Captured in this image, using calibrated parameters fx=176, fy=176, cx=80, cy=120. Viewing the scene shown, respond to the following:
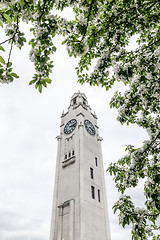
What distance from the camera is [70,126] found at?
39781mm

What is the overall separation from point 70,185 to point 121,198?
25.5 m

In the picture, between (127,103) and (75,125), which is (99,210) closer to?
(75,125)

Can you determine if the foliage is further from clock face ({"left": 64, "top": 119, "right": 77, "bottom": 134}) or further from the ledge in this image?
clock face ({"left": 64, "top": 119, "right": 77, "bottom": 134})

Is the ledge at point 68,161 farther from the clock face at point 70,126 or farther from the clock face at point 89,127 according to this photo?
the clock face at point 89,127

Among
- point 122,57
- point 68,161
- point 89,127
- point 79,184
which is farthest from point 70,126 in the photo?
point 122,57

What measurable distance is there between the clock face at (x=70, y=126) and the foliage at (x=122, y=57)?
30.8m

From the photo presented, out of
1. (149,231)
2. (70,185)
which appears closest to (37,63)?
(149,231)

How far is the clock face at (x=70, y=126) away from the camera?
127ft

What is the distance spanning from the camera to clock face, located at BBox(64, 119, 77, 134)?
127 feet

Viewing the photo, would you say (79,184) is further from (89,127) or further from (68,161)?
(89,127)

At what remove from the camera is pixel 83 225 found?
2428 centimetres

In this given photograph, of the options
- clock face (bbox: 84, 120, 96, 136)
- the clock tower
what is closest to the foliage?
the clock tower

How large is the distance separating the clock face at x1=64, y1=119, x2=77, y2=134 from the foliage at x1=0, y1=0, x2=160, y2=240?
101 feet

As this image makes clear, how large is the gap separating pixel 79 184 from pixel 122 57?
82.1ft
